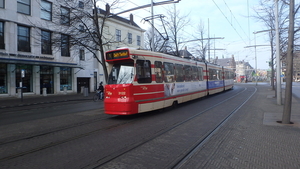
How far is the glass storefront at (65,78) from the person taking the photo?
2612 cm

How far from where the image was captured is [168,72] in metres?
11.0

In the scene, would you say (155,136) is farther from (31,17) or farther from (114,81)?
Result: (31,17)

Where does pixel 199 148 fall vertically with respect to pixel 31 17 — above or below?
below

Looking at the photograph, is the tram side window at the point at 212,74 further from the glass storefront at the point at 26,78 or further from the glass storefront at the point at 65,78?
the glass storefront at the point at 26,78

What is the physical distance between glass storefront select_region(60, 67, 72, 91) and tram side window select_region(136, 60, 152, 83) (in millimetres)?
20158

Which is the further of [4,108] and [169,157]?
[4,108]

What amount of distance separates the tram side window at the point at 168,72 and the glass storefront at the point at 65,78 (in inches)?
759

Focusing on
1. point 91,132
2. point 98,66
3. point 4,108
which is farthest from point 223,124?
point 98,66

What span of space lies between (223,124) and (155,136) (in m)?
2.92

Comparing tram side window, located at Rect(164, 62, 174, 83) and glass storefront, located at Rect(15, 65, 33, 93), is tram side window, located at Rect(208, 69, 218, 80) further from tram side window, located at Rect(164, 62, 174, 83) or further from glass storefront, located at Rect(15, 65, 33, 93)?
glass storefront, located at Rect(15, 65, 33, 93)

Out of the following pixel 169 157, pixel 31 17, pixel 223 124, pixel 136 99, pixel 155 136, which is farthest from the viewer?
pixel 31 17

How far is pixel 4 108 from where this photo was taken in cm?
1441

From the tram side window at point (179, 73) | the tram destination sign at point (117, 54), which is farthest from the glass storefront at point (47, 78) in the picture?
the tram side window at point (179, 73)

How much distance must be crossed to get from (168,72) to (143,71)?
2330 mm
